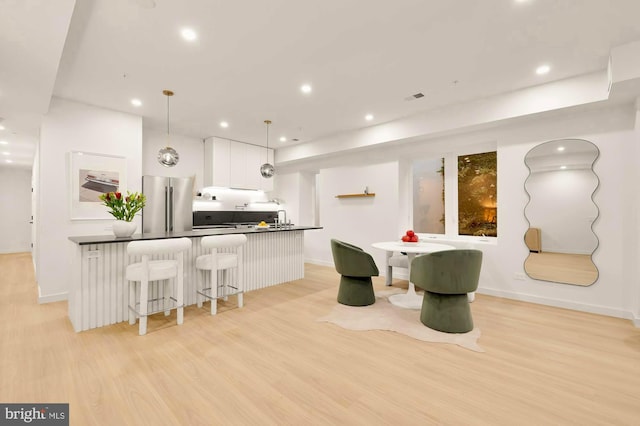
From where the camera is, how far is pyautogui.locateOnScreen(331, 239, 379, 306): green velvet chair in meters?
3.77

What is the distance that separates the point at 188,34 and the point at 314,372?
10.7 ft

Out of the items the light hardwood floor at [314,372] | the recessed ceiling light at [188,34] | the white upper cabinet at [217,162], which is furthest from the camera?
the white upper cabinet at [217,162]

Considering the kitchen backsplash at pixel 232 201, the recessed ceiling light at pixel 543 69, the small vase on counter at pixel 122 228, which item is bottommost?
the small vase on counter at pixel 122 228

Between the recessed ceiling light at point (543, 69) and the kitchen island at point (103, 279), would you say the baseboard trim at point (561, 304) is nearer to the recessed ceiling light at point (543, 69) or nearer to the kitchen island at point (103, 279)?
the recessed ceiling light at point (543, 69)

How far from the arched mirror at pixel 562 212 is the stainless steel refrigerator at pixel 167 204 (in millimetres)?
6032

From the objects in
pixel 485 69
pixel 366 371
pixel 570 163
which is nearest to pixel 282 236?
pixel 366 371

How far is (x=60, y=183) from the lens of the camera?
4.13m

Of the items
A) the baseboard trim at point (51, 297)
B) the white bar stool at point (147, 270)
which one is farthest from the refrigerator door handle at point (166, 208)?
the white bar stool at point (147, 270)

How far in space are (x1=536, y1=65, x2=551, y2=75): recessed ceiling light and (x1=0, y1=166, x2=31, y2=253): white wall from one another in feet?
42.4

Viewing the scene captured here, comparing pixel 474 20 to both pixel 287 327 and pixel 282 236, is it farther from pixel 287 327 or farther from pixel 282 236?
pixel 282 236

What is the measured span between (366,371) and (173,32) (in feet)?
11.4

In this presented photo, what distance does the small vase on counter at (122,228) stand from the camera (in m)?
3.23

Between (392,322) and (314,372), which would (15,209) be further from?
(392,322)

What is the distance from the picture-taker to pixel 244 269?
14.8 ft
